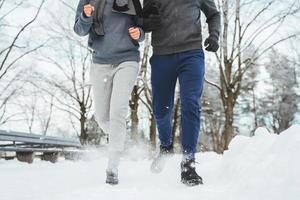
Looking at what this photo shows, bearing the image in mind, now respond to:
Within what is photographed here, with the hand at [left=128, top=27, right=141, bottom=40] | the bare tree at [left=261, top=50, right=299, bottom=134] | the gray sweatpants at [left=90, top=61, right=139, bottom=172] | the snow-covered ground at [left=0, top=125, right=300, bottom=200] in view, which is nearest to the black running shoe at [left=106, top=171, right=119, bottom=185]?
the gray sweatpants at [left=90, top=61, right=139, bottom=172]

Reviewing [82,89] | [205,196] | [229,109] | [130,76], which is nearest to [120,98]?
[130,76]

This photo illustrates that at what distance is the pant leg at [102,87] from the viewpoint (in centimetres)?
431

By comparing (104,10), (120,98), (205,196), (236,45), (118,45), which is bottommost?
(205,196)

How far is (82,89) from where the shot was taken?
102ft

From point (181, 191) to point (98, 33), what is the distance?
193cm

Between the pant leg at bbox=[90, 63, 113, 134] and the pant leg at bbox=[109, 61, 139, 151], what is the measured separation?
0.18m

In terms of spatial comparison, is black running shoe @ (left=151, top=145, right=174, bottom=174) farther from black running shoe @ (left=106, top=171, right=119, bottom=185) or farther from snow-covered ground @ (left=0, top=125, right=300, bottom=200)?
black running shoe @ (left=106, top=171, right=119, bottom=185)

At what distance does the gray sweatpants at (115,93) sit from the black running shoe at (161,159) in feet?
1.29

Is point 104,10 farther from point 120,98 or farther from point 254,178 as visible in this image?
point 254,178

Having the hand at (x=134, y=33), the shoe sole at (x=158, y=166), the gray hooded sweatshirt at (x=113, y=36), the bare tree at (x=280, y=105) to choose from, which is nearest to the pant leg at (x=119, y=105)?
the gray hooded sweatshirt at (x=113, y=36)

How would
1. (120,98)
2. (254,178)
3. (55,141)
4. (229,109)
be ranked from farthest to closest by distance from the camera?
(229,109) → (55,141) → (120,98) → (254,178)

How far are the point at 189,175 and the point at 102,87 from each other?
4.75 ft

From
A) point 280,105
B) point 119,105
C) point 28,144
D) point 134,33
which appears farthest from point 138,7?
point 280,105

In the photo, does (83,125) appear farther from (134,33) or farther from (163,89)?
(134,33)
